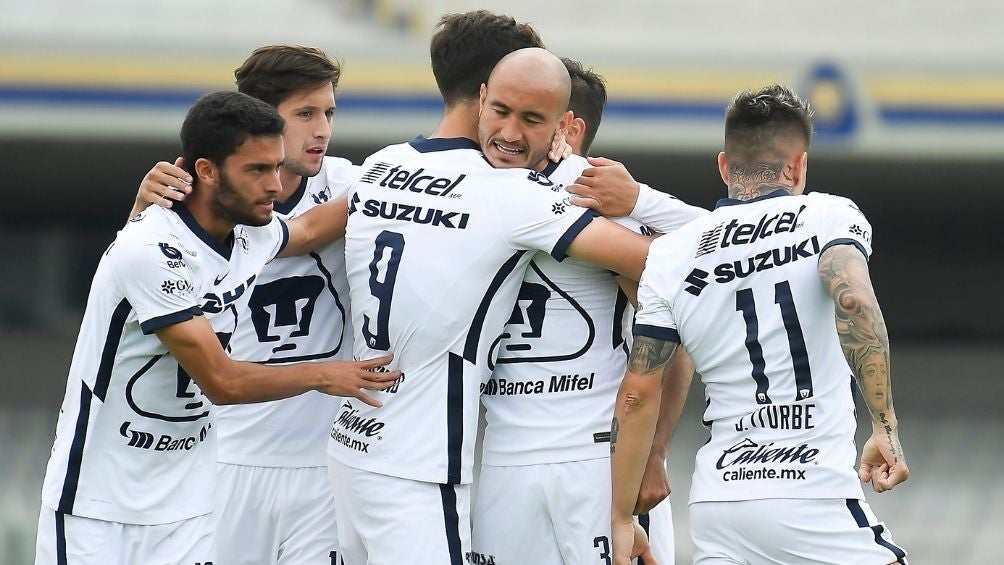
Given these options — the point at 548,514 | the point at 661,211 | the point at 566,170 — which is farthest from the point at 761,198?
the point at 548,514

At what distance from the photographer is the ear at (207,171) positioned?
14.2 ft

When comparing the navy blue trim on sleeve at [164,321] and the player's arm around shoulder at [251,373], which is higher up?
the navy blue trim on sleeve at [164,321]

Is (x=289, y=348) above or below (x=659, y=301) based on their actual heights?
below

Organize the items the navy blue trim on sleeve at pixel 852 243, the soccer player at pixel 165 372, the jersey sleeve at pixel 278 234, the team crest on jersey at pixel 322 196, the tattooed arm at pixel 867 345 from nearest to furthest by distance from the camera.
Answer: the tattooed arm at pixel 867 345, the navy blue trim on sleeve at pixel 852 243, the soccer player at pixel 165 372, the jersey sleeve at pixel 278 234, the team crest on jersey at pixel 322 196

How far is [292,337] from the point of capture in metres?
5.06

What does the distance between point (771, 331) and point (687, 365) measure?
56 cm

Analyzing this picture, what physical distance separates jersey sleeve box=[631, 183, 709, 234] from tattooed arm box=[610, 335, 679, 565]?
491 millimetres

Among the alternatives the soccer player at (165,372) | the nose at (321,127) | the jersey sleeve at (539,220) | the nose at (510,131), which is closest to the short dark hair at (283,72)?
the nose at (321,127)

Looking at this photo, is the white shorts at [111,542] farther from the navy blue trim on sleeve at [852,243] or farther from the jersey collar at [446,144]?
the navy blue trim on sleeve at [852,243]

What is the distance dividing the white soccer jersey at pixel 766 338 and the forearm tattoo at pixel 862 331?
10 centimetres

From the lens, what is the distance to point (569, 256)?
431cm

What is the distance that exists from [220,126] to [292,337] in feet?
3.52

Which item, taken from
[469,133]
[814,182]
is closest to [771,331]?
[469,133]

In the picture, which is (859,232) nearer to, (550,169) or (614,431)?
(614,431)
